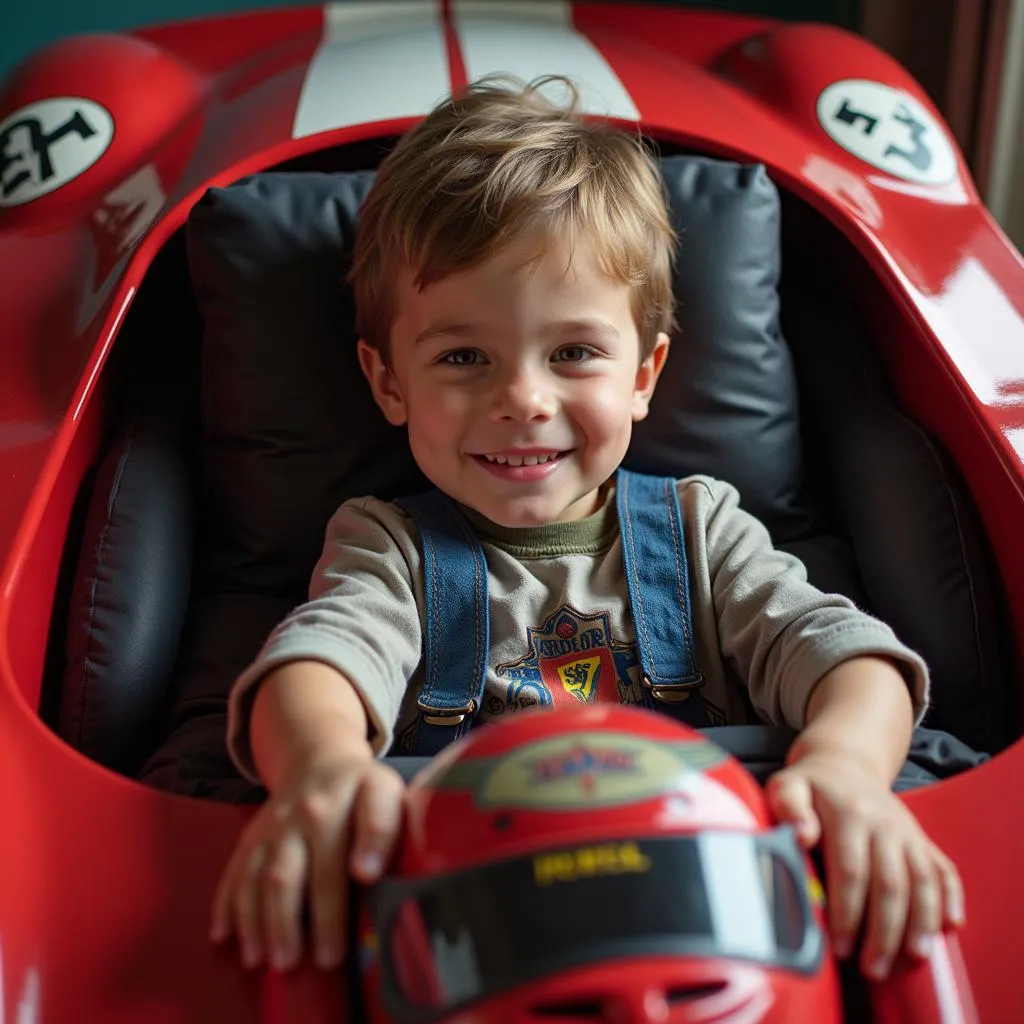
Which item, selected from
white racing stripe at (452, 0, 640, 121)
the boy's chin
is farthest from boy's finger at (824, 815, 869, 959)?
white racing stripe at (452, 0, 640, 121)

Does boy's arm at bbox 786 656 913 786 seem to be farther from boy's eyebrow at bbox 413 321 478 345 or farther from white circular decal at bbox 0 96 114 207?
white circular decal at bbox 0 96 114 207

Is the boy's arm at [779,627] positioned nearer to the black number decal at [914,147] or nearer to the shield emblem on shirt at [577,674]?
the shield emblem on shirt at [577,674]

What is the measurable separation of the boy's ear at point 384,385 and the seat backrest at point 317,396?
0.07m

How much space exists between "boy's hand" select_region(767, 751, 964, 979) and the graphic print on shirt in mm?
264

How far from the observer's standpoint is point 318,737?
2.74 ft

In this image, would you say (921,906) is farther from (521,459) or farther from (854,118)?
(854,118)

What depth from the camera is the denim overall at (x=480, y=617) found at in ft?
3.37

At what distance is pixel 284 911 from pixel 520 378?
0.44 meters

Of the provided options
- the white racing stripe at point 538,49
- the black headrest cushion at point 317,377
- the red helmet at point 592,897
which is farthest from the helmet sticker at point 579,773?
the white racing stripe at point 538,49

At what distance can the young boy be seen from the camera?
35.7 inches

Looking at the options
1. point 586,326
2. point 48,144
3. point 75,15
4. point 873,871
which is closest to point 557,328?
point 586,326

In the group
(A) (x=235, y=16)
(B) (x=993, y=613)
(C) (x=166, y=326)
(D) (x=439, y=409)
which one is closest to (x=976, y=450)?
(B) (x=993, y=613)

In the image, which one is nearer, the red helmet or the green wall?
the red helmet

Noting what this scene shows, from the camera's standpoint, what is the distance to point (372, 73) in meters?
1.42
